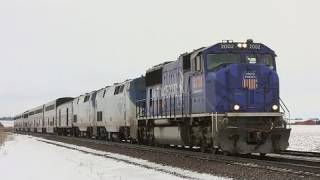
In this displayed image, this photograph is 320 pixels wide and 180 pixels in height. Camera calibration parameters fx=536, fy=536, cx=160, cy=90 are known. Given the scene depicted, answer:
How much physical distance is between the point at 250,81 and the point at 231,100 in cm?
94

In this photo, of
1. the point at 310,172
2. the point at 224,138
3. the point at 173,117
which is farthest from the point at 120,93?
the point at 310,172

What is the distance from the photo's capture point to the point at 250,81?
1816cm

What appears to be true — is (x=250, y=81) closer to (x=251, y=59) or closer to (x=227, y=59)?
(x=251, y=59)

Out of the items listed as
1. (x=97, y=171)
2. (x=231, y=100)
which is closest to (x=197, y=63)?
(x=231, y=100)

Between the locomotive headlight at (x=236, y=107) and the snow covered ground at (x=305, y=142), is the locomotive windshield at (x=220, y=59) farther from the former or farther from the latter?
the snow covered ground at (x=305, y=142)

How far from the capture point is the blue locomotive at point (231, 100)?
17.2 m

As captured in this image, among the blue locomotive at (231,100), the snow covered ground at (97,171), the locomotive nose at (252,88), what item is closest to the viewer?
the snow covered ground at (97,171)

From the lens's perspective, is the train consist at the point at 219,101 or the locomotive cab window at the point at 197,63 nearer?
the train consist at the point at 219,101

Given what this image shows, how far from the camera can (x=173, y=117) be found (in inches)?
847

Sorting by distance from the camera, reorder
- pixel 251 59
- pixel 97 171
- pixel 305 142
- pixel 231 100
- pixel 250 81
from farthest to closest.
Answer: pixel 305 142 < pixel 251 59 < pixel 250 81 < pixel 231 100 < pixel 97 171

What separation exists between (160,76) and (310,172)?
12378mm

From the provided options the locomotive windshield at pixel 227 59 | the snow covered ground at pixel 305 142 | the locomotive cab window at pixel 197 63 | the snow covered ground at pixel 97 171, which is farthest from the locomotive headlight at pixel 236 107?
the snow covered ground at pixel 305 142

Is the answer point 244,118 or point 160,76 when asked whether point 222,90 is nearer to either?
point 244,118

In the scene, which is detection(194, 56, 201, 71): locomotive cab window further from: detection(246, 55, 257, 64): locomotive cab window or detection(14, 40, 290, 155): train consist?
detection(246, 55, 257, 64): locomotive cab window
